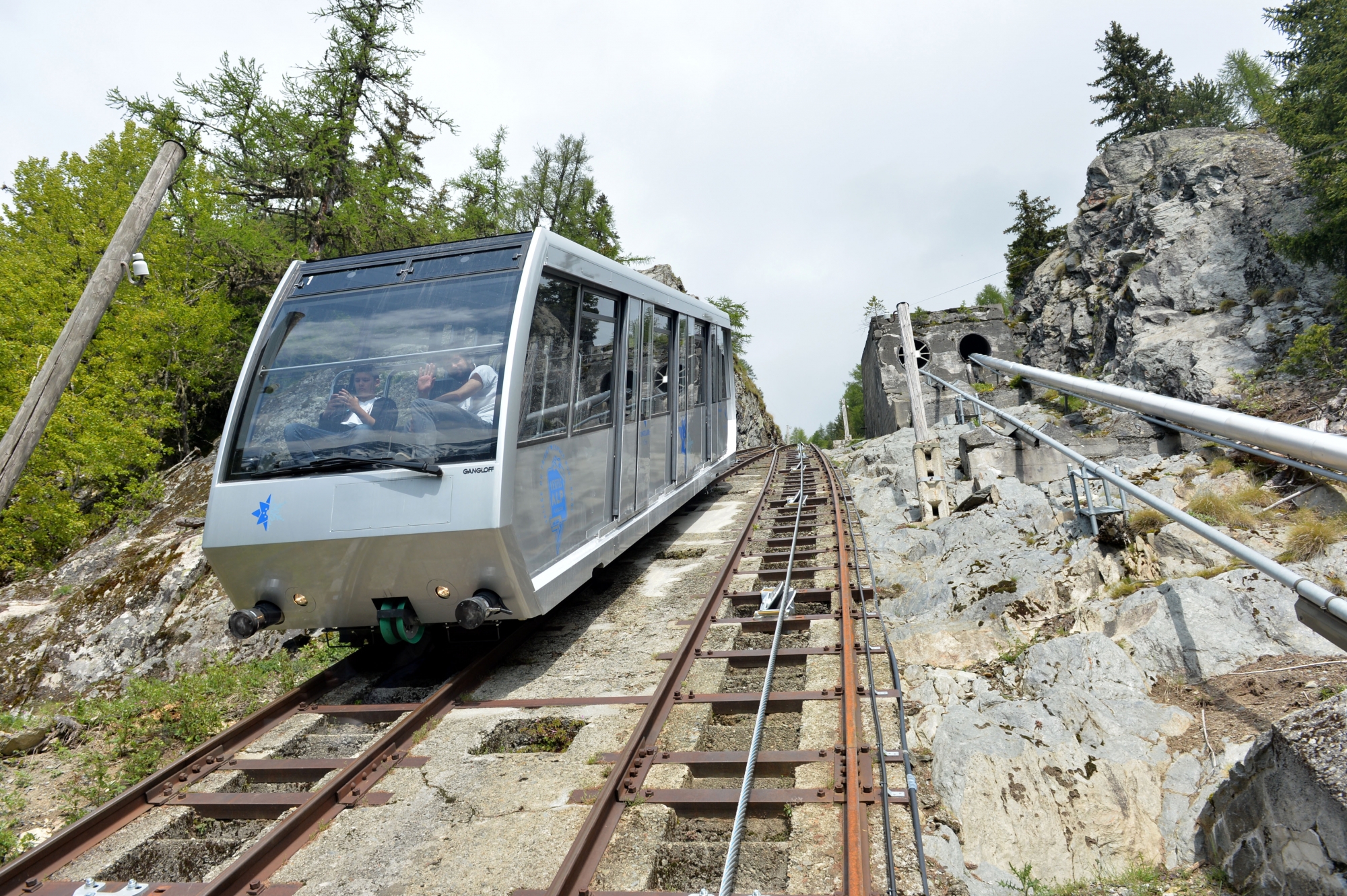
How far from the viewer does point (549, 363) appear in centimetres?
570

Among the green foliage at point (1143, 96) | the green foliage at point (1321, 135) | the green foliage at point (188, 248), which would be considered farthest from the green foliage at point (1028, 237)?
the green foliage at point (188, 248)

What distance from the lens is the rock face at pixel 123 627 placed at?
9.66 metres

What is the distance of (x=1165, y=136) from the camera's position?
3042cm

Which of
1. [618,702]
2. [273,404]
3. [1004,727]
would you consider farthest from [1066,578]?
[273,404]

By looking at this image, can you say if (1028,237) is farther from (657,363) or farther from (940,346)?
(657,363)

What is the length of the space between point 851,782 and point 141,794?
156 inches

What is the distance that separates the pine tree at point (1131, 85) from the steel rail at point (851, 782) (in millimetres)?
52513

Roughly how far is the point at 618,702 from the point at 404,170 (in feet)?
64.7

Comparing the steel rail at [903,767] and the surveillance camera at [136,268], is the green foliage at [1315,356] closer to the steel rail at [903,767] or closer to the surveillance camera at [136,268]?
the steel rail at [903,767]

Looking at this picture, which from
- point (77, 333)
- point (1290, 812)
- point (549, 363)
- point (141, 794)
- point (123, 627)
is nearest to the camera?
point (1290, 812)

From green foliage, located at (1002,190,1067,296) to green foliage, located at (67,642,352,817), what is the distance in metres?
46.7

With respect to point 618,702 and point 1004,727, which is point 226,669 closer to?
point 618,702

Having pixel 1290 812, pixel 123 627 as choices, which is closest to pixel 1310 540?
pixel 1290 812

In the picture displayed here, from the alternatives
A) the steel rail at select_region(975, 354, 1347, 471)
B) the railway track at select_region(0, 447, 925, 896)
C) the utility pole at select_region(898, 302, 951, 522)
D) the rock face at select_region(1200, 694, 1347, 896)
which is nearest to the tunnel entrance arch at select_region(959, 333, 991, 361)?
the utility pole at select_region(898, 302, 951, 522)
